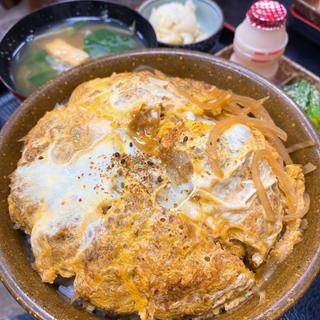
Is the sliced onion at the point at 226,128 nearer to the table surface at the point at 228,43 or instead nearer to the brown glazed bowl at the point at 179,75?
the brown glazed bowl at the point at 179,75

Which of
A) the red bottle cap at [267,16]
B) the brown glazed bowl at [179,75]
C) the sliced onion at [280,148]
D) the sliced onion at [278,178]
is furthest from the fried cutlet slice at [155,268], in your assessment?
the red bottle cap at [267,16]

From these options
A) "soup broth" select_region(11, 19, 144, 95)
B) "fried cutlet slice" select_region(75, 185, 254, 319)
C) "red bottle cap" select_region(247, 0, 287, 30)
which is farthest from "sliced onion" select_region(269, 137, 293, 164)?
"soup broth" select_region(11, 19, 144, 95)

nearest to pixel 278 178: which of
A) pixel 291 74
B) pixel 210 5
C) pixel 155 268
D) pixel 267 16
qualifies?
pixel 155 268

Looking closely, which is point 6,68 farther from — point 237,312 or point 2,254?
point 237,312

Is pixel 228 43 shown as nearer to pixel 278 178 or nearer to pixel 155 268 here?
pixel 278 178

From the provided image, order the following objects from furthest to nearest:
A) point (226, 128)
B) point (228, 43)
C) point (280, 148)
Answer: point (228, 43), point (280, 148), point (226, 128)

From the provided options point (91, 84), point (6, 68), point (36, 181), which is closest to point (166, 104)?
point (91, 84)
